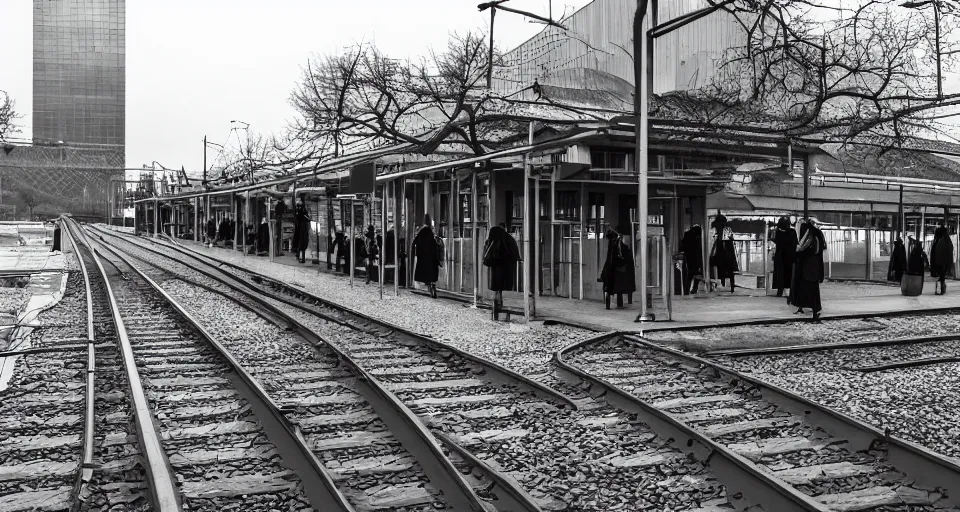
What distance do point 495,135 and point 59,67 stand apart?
143267mm

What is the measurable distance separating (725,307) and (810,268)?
8.95 ft

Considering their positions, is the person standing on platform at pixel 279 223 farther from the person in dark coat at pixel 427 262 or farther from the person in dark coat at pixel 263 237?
the person in dark coat at pixel 427 262

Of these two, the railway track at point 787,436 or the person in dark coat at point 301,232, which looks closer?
the railway track at point 787,436

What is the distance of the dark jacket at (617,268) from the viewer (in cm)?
1798

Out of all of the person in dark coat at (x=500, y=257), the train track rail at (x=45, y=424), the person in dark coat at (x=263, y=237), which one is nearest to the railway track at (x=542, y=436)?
the train track rail at (x=45, y=424)

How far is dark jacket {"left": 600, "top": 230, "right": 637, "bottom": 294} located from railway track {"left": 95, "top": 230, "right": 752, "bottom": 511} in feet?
22.5

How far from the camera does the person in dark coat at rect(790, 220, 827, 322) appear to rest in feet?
52.5

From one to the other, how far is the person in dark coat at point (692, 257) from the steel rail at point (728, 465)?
1346 cm

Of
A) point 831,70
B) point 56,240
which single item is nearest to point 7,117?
point 56,240

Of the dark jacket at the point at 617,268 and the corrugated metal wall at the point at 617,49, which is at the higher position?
the corrugated metal wall at the point at 617,49

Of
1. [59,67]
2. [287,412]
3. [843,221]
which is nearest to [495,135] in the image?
[843,221]

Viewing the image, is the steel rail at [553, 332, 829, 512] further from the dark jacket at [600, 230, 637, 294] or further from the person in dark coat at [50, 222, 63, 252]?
the person in dark coat at [50, 222, 63, 252]

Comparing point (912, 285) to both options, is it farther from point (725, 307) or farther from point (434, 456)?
point (434, 456)

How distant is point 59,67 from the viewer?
493 ft
